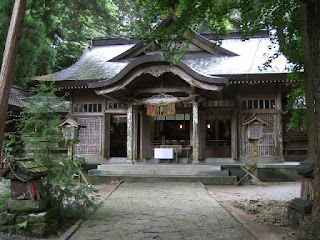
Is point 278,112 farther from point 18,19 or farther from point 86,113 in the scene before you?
point 18,19

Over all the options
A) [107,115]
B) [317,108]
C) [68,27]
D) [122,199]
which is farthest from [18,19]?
[68,27]

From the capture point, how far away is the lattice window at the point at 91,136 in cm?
1494

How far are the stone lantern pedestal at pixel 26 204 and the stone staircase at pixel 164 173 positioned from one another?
20.3 ft

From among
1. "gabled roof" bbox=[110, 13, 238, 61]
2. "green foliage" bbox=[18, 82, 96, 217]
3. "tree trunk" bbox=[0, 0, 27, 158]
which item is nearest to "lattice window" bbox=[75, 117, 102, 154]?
"gabled roof" bbox=[110, 13, 238, 61]

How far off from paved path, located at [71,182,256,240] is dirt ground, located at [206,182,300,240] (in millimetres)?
402

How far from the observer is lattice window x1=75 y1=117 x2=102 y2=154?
14938mm

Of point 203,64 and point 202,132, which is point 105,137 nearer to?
point 202,132

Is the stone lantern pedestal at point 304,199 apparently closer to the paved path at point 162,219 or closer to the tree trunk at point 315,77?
the tree trunk at point 315,77

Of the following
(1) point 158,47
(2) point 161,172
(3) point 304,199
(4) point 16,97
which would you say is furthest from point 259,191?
(4) point 16,97

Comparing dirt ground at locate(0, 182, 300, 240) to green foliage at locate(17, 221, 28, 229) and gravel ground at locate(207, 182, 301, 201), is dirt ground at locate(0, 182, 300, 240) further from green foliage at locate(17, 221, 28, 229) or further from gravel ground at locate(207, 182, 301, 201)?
green foliage at locate(17, 221, 28, 229)

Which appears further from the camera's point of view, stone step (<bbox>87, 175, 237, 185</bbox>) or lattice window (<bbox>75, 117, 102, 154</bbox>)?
lattice window (<bbox>75, 117, 102, 154</bbox>)

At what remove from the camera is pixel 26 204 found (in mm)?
5180

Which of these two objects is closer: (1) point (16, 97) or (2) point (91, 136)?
(2) point (91, 136)

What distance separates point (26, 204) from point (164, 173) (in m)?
7.52
